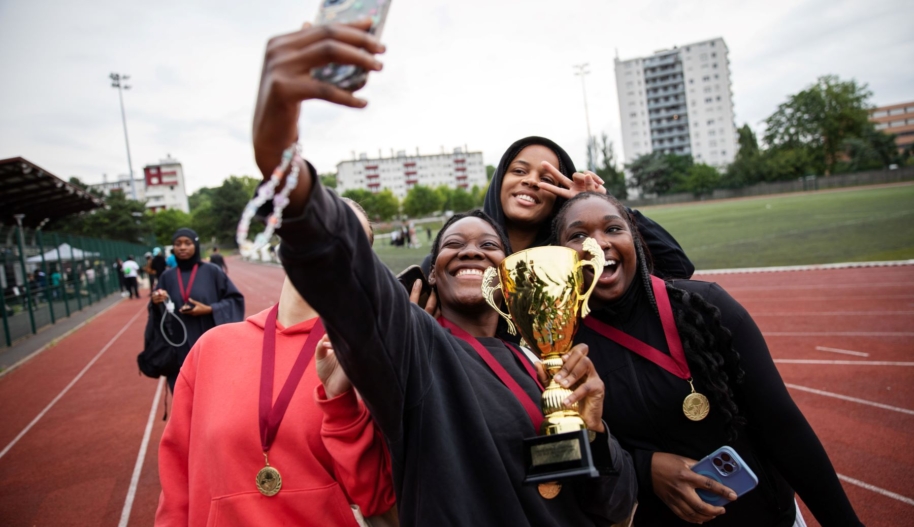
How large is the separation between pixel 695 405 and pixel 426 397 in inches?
41.8

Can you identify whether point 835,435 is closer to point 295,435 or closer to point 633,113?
point 295,435

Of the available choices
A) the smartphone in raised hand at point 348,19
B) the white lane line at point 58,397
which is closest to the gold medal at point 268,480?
the smartphone in raised hand at point 348,19

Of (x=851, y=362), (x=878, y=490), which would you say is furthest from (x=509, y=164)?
(x=851, y=362)

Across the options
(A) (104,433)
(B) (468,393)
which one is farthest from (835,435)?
(A) (104,433)

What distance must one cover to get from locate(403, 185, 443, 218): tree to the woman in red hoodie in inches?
3711

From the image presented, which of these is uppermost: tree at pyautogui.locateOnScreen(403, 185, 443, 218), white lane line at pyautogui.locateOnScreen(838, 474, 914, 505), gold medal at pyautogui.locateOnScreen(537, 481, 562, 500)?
tree at pyautogui.locateOnScreen(403, 185, 443, 218)

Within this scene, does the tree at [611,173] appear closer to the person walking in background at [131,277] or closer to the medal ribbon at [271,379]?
the person walking in background at [131,277]

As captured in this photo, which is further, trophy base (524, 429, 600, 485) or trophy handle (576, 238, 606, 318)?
trophy handle (576, 238, 606, 318)

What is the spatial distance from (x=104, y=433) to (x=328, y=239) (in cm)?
787

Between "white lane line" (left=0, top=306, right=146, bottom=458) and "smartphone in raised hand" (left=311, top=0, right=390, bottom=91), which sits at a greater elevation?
"smartphone in raised hand" (left=311, top=0, right=390, bottom=91)

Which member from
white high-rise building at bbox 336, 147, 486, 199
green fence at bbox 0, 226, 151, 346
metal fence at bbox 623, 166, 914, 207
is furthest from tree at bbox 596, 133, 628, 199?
green fence at bbox 0, 226, 151, 346

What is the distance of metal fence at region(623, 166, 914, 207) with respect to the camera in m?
50.6

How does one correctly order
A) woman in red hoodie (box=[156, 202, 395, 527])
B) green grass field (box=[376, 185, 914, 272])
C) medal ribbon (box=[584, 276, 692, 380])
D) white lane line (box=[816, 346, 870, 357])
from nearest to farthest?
woman in red hoodie (box=[156, 202, 395, 527]) < medal ribbon (box=[584, 276, 692, 380]) < white lane line (box=[816, 346, 870, 357]) < green grass field (box=[376, 185, 914, 272])

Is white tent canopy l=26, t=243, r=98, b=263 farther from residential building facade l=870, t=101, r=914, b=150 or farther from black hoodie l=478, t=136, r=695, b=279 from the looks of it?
residential building facade l=870, t=101, r=914, b=150
